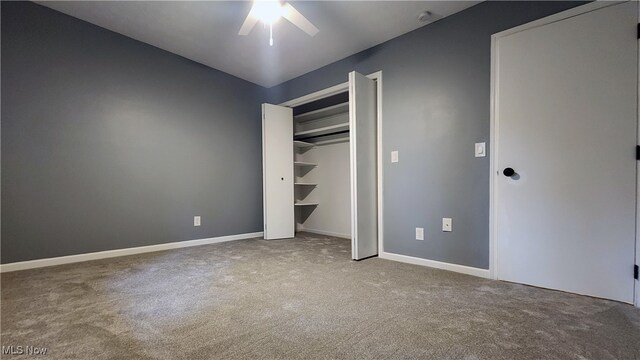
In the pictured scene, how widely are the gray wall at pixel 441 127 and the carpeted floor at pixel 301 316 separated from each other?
401 mm

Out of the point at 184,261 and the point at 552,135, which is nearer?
the point at 552,135

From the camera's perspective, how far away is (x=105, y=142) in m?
2.92

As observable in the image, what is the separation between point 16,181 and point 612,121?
15.5ft

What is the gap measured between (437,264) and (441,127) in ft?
4.18

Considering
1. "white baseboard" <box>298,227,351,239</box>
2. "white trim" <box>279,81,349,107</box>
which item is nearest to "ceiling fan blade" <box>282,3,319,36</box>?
"white trim" <box>279,81,349,107</box>

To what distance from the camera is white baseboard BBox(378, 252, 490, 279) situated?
7.43ft

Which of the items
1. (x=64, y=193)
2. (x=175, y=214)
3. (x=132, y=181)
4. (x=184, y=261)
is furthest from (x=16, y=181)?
(x=184, y=261)

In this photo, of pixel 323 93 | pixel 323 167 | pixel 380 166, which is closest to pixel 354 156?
pixel 380 166

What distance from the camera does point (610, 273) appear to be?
5.80 ft

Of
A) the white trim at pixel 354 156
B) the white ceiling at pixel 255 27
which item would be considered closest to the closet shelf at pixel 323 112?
the white ceiling at pixel 255 27

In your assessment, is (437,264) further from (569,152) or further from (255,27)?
(255,27)

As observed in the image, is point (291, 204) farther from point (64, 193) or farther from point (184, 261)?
point (64, 193)

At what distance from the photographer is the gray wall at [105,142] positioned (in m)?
2.49

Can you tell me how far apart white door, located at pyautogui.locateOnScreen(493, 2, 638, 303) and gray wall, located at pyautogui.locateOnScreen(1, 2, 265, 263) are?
10.8 feet
